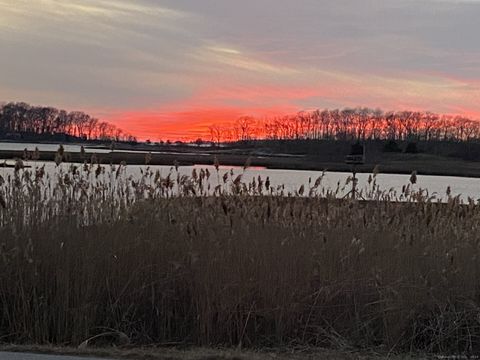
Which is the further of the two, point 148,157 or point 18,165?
point 148,157

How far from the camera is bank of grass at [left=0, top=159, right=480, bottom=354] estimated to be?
5.35 metres

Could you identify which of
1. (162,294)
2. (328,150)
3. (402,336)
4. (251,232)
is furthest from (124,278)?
(328,150)

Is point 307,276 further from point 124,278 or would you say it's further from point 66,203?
point 66,203

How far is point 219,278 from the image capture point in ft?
18.0

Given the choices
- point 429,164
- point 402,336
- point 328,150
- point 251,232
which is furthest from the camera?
point 328,150

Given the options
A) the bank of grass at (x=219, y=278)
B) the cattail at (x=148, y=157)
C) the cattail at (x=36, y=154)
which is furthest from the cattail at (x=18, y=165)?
the cattail at (x=148, y=157)

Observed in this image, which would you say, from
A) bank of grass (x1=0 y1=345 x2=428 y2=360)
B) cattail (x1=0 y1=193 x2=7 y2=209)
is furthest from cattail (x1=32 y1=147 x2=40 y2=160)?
bank of grass (x1=0 y1=345 x2=428 y2=360)

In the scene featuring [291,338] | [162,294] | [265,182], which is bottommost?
[291,338]

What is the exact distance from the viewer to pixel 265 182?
23.0ft

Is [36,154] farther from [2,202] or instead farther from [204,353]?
[204,353]

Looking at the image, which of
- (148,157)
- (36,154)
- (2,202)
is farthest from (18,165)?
(148,157)

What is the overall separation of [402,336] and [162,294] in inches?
91.9

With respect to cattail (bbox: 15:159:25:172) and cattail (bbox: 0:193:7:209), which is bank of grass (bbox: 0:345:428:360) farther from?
cattail (bbox: 15:159:25:172)

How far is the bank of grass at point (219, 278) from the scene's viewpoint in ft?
17.5
